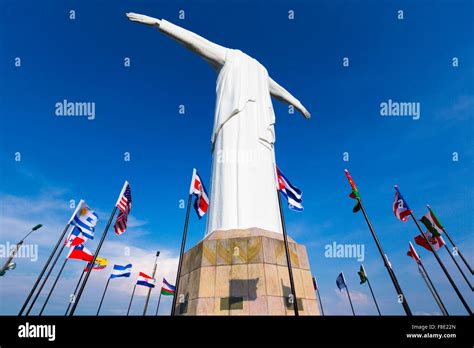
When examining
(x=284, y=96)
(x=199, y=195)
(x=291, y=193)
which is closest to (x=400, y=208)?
(x=291, y=193)

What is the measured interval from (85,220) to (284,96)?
13.2 m

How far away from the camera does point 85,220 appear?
46.4ft

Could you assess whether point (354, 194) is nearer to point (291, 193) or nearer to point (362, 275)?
point (291, 193)

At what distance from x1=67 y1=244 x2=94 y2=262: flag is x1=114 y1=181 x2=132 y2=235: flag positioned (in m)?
4.99

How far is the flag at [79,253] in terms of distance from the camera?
633 inches

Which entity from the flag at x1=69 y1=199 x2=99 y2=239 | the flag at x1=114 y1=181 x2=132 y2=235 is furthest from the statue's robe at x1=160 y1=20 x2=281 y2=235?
the flag at x1=69 y1=199 x2=99 y2=239

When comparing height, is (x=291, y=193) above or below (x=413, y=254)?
below

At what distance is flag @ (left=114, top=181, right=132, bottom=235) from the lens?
43.1ft

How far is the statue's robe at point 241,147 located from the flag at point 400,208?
324 inches

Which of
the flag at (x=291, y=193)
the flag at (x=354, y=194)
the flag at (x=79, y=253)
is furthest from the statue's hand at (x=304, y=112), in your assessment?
the flag at (x=79, y=253)
